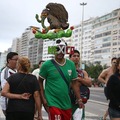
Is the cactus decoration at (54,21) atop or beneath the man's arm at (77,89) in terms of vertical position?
atop

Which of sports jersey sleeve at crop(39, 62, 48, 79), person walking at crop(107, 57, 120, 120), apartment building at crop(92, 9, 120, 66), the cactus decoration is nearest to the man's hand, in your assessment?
sports jersey sleeve at crop(39, 62, 48, 79)

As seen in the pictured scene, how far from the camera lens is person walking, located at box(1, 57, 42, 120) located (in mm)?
4844

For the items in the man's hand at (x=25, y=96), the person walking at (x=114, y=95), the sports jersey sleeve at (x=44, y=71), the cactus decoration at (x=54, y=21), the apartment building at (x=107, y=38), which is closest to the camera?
the man's hand at (x=25, y=96)

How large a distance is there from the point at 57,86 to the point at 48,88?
0.17 meters

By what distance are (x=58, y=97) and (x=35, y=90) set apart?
0.51 meters

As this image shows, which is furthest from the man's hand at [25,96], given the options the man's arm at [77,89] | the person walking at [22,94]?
the man's arm at [77,89]

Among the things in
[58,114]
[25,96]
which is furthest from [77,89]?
[25,96]

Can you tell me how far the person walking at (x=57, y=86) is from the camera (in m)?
5.36

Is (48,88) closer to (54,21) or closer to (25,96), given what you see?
(25,96)

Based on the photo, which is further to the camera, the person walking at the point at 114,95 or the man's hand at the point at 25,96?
the person walking at the point at 114,95

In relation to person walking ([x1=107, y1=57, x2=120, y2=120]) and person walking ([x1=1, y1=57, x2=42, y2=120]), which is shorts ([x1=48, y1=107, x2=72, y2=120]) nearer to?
person walking ([x1=1, y1=57, x2=42, y2=120])

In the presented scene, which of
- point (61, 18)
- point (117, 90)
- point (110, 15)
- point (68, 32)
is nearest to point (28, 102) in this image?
point (117, 90)

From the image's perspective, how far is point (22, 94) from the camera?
484 centimetres

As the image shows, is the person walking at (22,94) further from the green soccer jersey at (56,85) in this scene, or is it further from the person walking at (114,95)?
the person walking at (114,95)
